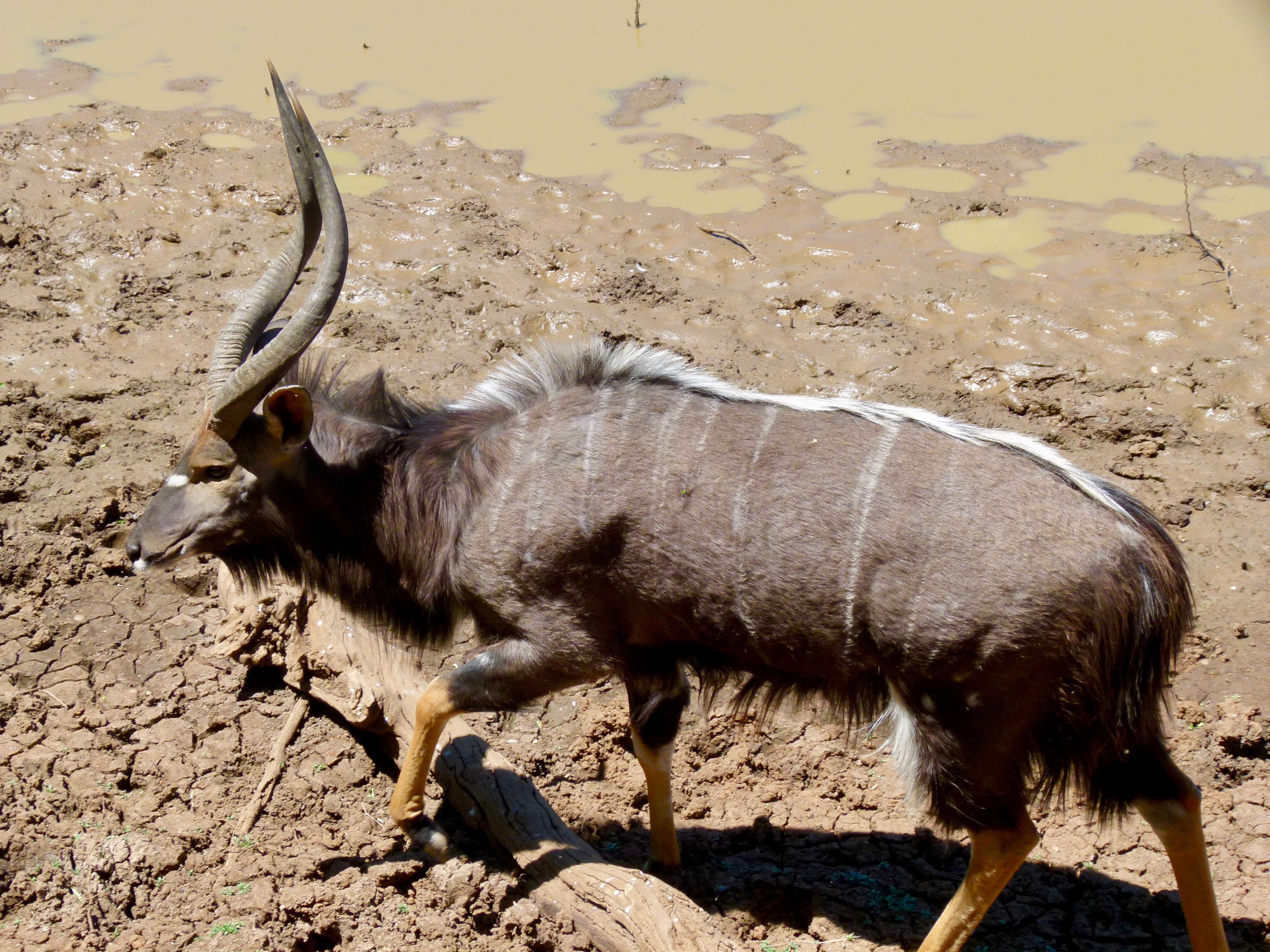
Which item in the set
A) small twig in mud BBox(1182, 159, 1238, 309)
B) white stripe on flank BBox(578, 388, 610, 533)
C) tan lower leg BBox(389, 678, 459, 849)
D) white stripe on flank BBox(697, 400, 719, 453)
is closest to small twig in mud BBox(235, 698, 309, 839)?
tan lower leg BBox(389, 678, 459, 849)

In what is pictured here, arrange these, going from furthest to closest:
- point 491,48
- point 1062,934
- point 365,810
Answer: point 491,48
point 365,810
point 1062,934

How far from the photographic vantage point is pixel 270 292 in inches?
155

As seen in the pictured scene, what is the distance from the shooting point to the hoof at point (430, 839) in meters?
3.97

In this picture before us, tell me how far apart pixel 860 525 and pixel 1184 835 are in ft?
4.66

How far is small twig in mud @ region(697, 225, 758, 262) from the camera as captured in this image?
7.27m

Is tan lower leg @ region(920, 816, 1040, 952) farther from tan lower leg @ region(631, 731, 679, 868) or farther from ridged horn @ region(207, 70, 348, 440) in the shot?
ridged horn @ region(207, 70, 348, 440)

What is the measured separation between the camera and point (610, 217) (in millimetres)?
7637

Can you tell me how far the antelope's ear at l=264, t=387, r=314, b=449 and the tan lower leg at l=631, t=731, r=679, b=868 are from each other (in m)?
1.60

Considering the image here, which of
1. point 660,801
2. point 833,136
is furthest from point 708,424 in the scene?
point 833,136

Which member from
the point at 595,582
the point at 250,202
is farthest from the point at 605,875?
the point at 250,202

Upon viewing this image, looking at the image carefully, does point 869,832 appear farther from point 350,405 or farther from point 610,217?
point 610,217

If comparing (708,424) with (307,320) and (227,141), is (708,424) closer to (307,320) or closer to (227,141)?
(307,320)

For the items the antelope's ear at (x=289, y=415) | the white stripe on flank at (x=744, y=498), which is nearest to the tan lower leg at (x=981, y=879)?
the white stripe on flank at (x=744, y=498)

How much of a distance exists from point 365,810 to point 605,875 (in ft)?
3.60
